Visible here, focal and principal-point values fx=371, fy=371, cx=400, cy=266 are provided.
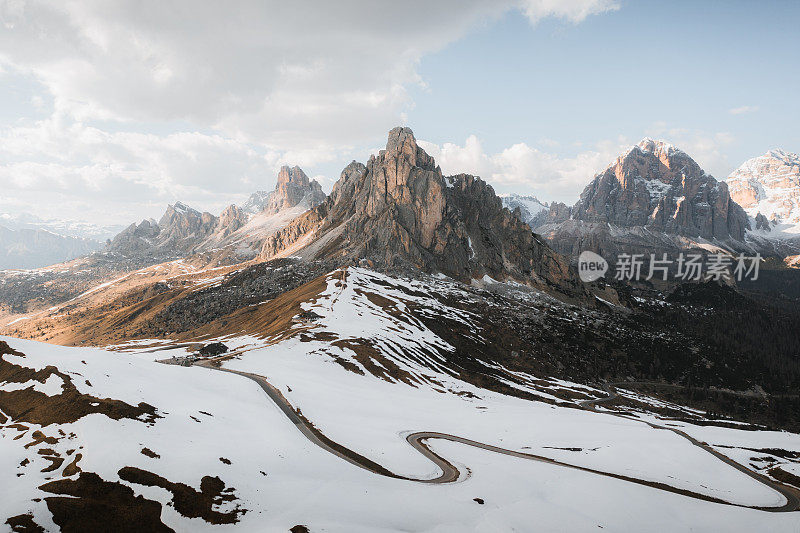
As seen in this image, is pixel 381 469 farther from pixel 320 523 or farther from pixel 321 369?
pixel 321 369

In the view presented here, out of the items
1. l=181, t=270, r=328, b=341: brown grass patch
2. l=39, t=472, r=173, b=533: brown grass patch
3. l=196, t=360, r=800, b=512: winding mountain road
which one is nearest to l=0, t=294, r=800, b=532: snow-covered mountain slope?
l=39, t=472, r=173, b=533: brown grass patch

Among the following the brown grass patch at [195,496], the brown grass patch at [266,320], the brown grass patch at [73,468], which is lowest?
the brown grass patch at [266,320]

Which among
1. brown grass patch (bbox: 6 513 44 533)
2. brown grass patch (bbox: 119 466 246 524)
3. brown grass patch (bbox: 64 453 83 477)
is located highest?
brown grass patch (bbox: 6 513 44 533)

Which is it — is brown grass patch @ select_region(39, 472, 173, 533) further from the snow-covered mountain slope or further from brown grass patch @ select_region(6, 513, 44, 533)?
brown grass patch @ select_region(6, 513, 44, 533)

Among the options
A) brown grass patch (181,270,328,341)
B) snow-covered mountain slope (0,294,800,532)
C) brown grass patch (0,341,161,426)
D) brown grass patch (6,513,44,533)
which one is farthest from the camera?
brown grass patch (181,270,328,341)

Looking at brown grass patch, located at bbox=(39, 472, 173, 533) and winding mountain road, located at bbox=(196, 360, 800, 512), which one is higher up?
brown grass patch, located at bbox=(39, 472, 173, 533)

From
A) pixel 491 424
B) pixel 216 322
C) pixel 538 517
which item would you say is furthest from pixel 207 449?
pixel 216 322

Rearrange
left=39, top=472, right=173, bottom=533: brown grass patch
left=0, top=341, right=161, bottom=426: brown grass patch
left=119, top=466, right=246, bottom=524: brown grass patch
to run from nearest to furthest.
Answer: left=39, top=472, right=173, bottom=533: brown grass patch → left=119, top=466, right=246, bottom=524: brown grass patch → left=0, top=341, right=161, bottom=426: brown grass patch

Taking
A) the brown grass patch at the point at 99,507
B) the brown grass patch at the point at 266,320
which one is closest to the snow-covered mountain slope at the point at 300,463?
the brown grass patch at the point at 99,507

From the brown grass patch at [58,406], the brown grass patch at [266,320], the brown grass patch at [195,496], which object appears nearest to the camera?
the brown grass patch at [195,496]

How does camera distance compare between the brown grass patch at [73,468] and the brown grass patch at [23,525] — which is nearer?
the brown grass patch at [23,525]

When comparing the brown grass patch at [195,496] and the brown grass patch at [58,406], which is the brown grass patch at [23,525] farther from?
the brown grass patch at [58,406]

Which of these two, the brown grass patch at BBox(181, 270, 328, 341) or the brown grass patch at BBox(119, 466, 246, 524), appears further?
the brown grass patch at BBox(181, 270, 328, 341)
